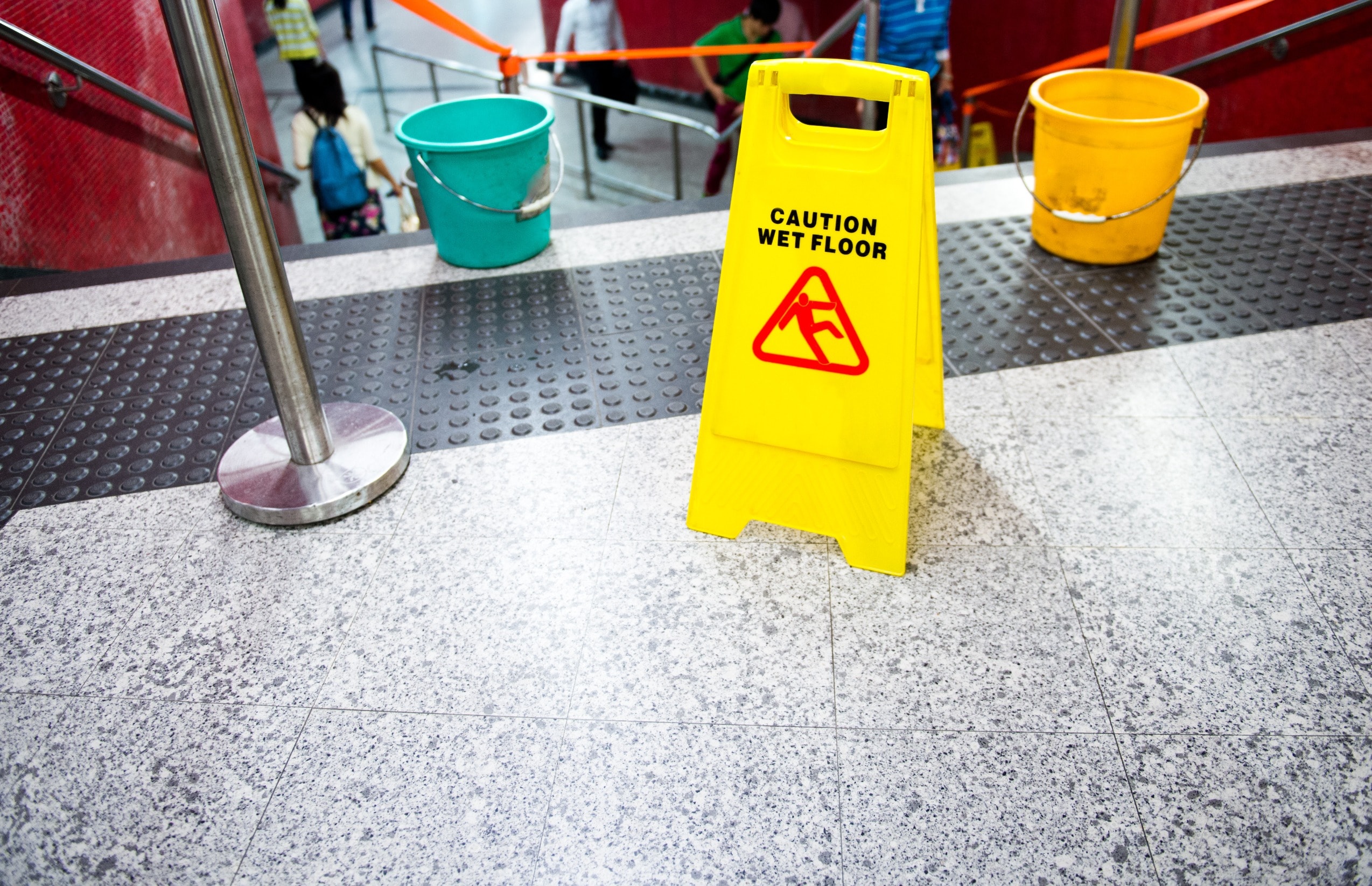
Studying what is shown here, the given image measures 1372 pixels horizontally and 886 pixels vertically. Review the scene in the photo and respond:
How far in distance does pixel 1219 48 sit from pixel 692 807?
565cm

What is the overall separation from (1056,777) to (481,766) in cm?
104

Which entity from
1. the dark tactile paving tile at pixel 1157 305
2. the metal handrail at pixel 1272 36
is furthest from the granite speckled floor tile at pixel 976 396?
the metal handrail at pixel 1272 36

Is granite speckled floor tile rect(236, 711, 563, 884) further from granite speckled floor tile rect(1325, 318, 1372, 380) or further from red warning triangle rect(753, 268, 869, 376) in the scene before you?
granite speckled floor tile rect(1325, 318, 1372, 380)

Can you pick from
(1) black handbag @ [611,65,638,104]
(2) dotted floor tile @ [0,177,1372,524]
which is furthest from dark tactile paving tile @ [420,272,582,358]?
(1) black handbag @ [611,65,638,104]

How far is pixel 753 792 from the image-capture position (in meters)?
1.63

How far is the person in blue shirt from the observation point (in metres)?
4.86

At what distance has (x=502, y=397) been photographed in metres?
2.78

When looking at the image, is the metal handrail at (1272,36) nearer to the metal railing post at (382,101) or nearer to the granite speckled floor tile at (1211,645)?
the granite speckled floor tile at (1211,645)

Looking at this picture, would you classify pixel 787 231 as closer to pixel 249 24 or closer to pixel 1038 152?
pixel 1038 152

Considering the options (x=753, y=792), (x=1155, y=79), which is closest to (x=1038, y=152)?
(x=1155, y=79)

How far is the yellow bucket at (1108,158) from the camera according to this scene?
3.11 meters

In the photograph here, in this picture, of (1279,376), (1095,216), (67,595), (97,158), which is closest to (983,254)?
(1095,216)

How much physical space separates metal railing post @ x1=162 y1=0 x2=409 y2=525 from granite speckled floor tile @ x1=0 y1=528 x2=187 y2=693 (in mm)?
261

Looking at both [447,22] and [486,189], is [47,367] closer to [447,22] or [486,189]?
[486,189]
